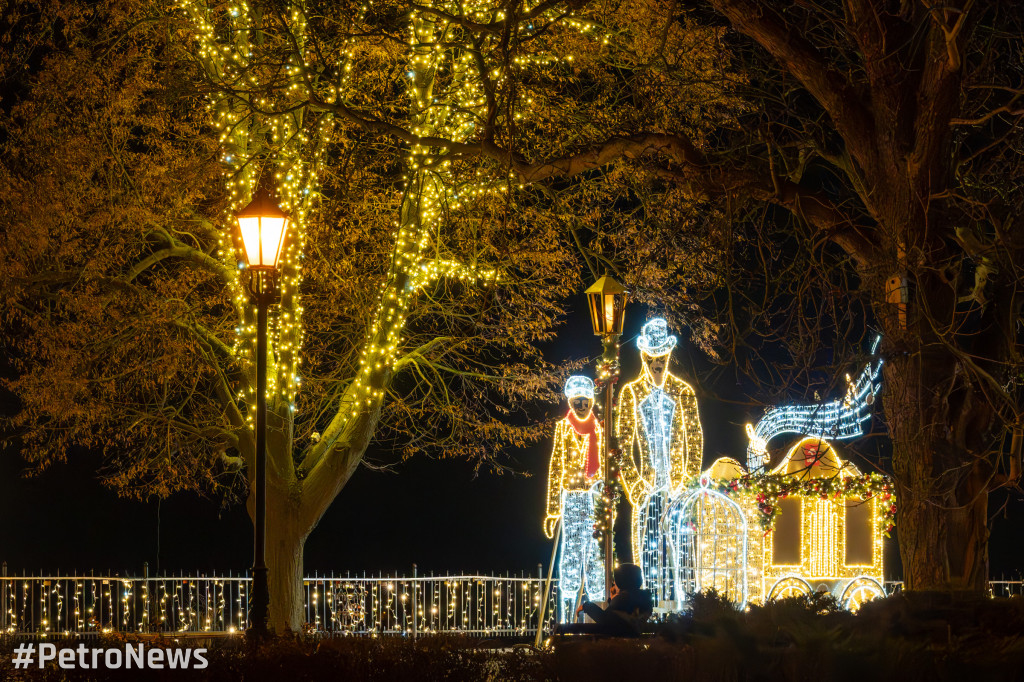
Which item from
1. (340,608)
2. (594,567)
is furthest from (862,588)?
(340,608)

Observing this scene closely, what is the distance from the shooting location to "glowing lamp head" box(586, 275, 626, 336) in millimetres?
14812

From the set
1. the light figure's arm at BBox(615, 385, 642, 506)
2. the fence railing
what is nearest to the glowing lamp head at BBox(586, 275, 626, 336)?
the light figure's arm at BBox(615, 385, 642, 506)

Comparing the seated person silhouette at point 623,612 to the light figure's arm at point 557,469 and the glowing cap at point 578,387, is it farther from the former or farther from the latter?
the glowing cap at point 578,387

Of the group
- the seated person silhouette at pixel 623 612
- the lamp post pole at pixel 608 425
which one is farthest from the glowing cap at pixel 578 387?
the seated person silhouette at pixel 623 612

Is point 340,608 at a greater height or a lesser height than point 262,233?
lesser

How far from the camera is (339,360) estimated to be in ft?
62.7

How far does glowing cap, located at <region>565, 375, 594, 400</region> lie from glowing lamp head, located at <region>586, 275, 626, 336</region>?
10.6ft

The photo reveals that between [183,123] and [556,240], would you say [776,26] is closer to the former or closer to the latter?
[556,240]

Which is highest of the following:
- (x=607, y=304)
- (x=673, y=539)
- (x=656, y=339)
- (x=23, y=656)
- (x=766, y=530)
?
(x=607, y=304)

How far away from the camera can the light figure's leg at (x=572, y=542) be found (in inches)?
703

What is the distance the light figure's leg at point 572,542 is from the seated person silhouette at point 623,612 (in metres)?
7.13

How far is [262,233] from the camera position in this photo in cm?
1099

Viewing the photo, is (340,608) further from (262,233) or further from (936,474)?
(936,474)

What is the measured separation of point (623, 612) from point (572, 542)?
328 inches
